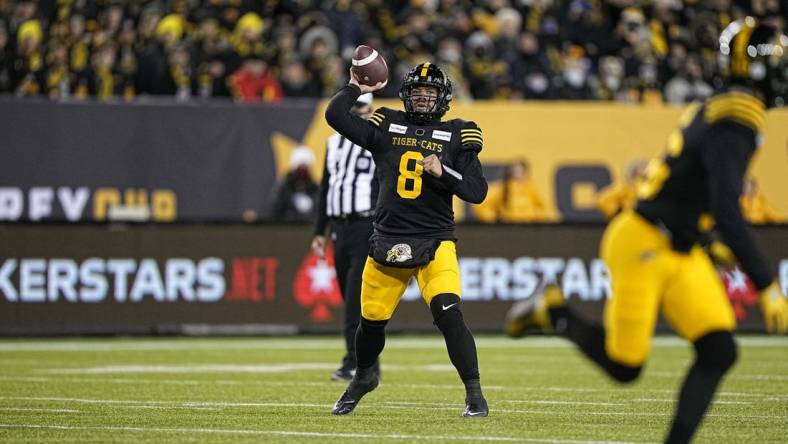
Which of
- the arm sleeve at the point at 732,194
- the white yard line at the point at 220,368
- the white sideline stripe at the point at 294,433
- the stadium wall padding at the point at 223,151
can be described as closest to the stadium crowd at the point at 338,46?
the stadium wall padding at the point at 223,151

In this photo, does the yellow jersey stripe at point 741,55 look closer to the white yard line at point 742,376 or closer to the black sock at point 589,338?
the black sock at point 589,338

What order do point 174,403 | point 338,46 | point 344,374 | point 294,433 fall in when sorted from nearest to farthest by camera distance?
1. point 294,433
2. point 174,403
3. point 344,374
4. point 338,46

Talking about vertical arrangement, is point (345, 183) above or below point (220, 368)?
above

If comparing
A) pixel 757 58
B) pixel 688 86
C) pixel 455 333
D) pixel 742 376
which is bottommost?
pixel 742 376

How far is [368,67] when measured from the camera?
8117mm

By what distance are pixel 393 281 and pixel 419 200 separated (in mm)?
455

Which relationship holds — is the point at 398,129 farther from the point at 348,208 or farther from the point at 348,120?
the point at 348,208

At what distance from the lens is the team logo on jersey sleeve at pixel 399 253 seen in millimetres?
7988

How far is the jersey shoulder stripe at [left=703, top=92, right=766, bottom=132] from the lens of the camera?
5.93 m

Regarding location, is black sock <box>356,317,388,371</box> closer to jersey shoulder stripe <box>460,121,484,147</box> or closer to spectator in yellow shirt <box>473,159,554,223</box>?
jersey shoulder stripe <box>460,121,484,147</box>

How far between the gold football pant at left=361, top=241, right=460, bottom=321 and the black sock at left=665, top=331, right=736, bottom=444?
2285 mm

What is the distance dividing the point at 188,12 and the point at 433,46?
3128 millimetres

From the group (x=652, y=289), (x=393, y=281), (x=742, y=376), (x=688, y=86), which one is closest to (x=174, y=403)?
(x=393, y=281)

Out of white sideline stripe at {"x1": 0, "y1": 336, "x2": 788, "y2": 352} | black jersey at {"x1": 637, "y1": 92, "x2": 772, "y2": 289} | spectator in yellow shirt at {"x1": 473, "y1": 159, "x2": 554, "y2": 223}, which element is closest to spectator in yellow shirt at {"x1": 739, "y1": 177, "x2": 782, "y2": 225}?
white sideline stripe at {"x1": 0, "y1": 336, "x2": 788, "y2": 352}
